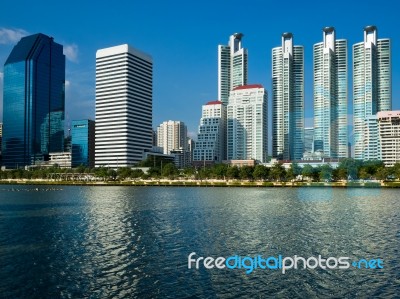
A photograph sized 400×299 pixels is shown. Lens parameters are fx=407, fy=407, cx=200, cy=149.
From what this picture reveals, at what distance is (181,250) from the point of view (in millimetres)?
38188

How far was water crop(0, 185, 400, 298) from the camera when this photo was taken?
27094mm

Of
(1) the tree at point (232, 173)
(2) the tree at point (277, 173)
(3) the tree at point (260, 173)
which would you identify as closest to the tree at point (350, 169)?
(2) the tree at point (277, 173)

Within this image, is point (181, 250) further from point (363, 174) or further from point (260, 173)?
point (363, 174)

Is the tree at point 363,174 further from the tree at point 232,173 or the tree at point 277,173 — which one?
the tree at point 232,173

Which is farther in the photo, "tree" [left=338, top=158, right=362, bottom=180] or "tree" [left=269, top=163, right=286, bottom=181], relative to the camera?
"tree" [left=338, top=158, right=362, bottom=180]

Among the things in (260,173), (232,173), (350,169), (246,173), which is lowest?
(232,173)

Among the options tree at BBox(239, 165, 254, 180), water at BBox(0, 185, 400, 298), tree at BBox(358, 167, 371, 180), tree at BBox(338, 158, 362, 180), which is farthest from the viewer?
tree at BBox(239, 165, 254, 180)

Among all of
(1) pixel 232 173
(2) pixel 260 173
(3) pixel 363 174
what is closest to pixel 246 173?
(1) pixel 232 173

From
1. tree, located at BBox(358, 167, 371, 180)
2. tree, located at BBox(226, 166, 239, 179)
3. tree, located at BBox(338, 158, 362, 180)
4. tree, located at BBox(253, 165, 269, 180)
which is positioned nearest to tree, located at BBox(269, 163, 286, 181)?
tree, located at BBox(253, 165, 269, 180)

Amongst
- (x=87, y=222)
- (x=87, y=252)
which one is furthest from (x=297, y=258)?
(x=87, y=222)

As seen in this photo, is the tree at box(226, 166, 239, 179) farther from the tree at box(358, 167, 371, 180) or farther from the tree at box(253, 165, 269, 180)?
the tree at box(358, 167, 371, 180)

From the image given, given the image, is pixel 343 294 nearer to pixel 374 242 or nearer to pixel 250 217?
pixel 374 242

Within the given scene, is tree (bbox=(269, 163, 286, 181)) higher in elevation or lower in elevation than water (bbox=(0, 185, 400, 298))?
higher

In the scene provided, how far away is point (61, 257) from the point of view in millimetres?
35469
